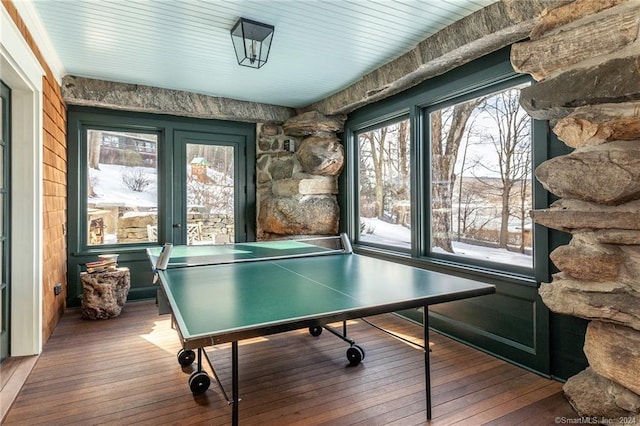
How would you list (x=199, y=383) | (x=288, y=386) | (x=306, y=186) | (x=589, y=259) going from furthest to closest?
(x=306, y=186) → (x=288, y=386) → (x=199, y=383) → (x=589, y=259)

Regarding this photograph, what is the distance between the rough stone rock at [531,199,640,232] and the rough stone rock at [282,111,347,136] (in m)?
2.84

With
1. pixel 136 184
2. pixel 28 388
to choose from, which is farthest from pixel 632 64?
pixel 136 184

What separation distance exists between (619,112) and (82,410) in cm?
312

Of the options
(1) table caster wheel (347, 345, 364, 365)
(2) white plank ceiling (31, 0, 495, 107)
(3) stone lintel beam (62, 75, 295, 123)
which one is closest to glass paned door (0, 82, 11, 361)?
(2) white plank ceiling (31, 0, 495, 107)

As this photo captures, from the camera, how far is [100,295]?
3.60 metres

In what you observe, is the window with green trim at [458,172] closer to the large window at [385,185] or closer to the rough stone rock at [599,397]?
the large window at [385,185]

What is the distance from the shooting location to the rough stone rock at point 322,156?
445 cm

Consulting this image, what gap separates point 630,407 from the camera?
171 cm

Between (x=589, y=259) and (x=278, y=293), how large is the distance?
1.53m

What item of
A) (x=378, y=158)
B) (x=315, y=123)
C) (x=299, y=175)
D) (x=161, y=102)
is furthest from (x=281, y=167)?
(x=161, y=102)

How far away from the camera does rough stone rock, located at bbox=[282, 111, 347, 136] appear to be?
445cm

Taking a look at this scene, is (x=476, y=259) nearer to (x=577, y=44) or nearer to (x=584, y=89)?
(x=584, y=89)

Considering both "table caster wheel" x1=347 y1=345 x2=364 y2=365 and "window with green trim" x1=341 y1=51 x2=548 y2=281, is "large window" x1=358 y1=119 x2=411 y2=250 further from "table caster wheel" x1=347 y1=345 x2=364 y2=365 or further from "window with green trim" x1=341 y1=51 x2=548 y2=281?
"table caster wheel" x1=347 y1=345 x2=364 y2=365

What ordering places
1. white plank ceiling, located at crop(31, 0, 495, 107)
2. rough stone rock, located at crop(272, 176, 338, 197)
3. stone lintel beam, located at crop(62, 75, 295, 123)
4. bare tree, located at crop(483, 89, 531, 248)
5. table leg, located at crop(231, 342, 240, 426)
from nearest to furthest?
table leg, located at crop(231, 342, 240, 426)
white plank ceiling, located at crop(31, 0, 495, 107)
bare tree, located at crop(483, 89, 531, 248)
stone lintel beam, located at crop(62, 75, 295, 123)
rough stone rock, located at crop(272, 176, 338, 197)
